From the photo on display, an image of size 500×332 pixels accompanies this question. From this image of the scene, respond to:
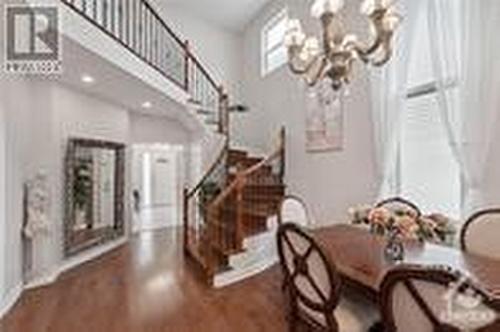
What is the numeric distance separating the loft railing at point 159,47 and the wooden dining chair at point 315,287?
3.20 meters

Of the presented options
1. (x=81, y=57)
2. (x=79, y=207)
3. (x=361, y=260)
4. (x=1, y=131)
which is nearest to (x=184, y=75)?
(x=79, y=207)

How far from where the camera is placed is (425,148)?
14.1 feet

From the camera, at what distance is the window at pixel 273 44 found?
318 inches

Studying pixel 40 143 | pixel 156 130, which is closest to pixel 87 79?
pixel 40 143

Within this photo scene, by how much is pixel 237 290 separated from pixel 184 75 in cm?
429

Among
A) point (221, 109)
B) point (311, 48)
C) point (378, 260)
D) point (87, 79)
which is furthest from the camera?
point (221, 109)

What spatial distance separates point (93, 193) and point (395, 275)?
6.30 m

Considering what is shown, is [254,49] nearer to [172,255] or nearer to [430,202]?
[172,255]

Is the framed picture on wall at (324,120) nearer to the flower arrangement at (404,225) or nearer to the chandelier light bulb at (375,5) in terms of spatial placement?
the flower arrangement at (404,225)

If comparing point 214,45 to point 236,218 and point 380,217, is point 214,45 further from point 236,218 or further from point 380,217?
point 380,217

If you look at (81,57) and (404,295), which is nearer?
(404,295)

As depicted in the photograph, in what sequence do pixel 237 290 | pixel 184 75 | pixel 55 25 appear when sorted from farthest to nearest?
pixel 184 75 → pixel 237 290 → pixel 55 25

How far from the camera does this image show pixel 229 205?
5.70m

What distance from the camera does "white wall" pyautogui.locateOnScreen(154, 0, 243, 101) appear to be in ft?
31.4
